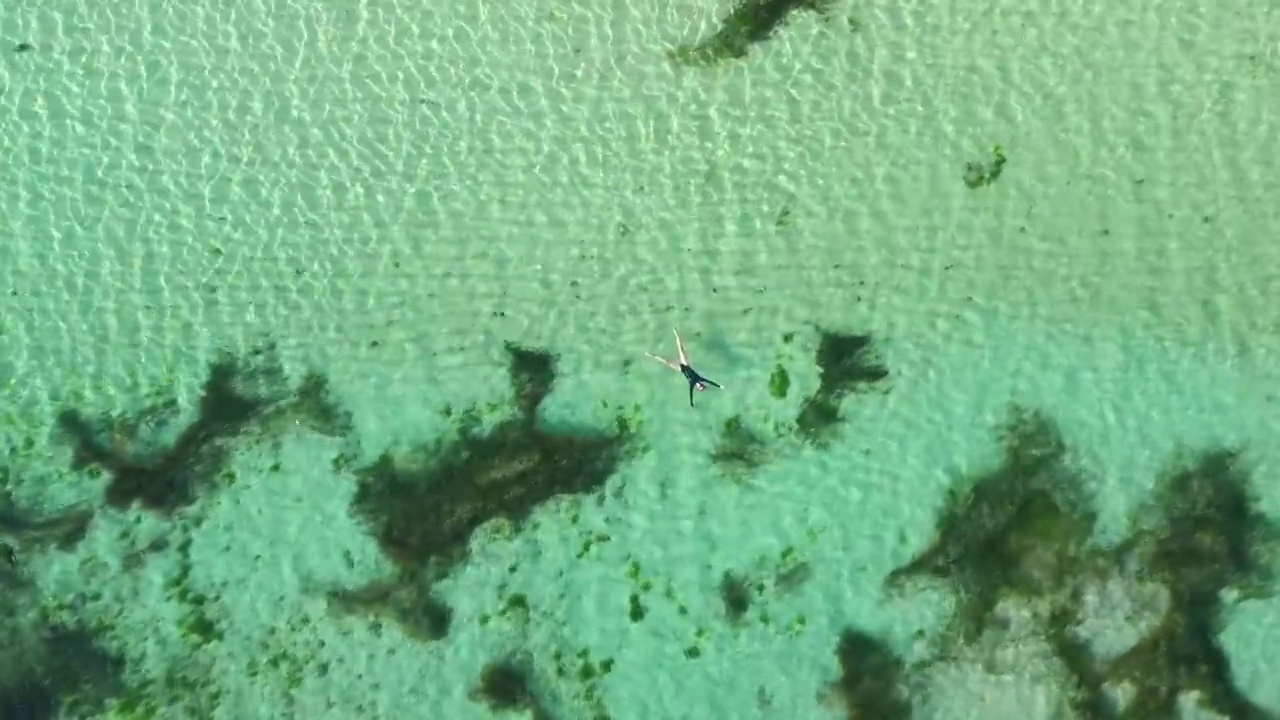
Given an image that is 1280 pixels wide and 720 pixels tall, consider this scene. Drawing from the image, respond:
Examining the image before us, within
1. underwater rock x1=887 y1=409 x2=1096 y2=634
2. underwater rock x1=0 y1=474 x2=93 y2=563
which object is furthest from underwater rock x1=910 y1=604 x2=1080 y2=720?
underwater rock x1=0 y1=474 x2=93 y2=563

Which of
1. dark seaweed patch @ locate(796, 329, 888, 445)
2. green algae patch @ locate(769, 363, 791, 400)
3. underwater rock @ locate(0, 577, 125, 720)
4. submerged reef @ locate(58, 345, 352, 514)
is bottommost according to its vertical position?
underwater rock @ locate(0, 577, 125, 720)

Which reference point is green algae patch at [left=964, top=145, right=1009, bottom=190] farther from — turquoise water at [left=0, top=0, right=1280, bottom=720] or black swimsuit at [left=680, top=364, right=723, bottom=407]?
black swimsuit at [left=680, top=364, right=723, bottom=407]

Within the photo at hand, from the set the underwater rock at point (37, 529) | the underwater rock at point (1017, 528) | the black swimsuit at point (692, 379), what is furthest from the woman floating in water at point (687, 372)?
the underwater rock at point (37, 529)

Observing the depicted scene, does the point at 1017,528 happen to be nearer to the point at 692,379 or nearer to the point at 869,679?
the point at 869,679

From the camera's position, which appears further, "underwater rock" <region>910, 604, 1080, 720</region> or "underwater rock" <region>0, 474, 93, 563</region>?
"underwater rock" <region>0, 474, 93, 563</region>

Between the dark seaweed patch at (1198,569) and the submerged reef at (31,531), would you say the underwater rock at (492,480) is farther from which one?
the dark seaweed patch at (1198,569)

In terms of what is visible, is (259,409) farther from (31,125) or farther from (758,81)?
(758,81)

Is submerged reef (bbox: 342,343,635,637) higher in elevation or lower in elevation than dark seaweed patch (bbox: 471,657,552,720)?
higher
